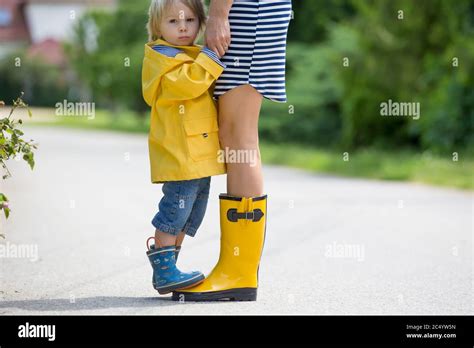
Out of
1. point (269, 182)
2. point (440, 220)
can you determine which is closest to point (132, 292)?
point (440, 220)

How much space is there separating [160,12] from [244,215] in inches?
39.5

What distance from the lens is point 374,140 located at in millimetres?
17562

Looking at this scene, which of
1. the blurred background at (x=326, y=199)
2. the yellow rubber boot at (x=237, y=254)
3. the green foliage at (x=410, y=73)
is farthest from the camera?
the green foliage at (x=410, y=73)

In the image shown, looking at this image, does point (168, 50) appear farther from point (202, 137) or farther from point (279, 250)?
point (279, 250)

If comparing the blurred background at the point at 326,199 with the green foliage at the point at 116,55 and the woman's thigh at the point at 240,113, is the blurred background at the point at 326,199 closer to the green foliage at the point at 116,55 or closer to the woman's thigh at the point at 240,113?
the woman's thigh at the point at 240,113

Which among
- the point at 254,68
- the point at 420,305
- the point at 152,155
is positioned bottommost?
the point at 420,305

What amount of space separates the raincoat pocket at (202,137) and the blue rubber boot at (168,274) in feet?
1.52

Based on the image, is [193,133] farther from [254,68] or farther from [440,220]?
[440,220]

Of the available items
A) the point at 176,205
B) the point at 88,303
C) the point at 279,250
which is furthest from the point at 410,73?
the point at 88,303

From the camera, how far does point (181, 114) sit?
3.96 meters

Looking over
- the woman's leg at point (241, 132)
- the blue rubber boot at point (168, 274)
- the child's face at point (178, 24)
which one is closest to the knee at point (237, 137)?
the woman's leg at point (241, 132)

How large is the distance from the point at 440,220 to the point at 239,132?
404cm

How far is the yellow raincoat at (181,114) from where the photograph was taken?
12.7ft
